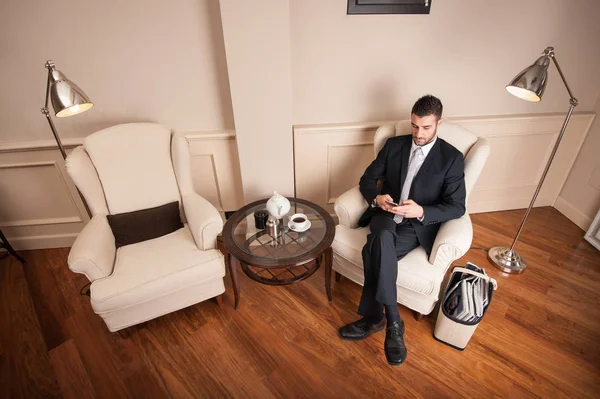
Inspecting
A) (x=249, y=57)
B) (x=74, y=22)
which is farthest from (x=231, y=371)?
(x=74, y=22)

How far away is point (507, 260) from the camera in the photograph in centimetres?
231

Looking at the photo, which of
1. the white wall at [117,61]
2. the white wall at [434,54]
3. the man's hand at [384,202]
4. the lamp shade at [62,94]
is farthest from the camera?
the white wall at [434,54]

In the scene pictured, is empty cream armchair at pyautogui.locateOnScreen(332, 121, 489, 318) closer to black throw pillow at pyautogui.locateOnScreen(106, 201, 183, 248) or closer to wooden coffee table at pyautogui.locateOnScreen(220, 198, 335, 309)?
wooden coffee table at pyautogui.locateOnScreen(220, 198, 335, 309)

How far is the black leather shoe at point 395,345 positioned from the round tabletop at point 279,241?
0.56 meters

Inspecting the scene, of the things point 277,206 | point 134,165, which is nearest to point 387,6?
point 277,206

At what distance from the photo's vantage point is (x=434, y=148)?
1.83 m

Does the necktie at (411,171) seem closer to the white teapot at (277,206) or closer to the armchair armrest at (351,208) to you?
the armchair armrest at (351,208)

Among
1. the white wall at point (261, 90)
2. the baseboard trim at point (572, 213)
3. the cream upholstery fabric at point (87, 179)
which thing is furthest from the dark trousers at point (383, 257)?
the baseboard trim at point (572, 213)

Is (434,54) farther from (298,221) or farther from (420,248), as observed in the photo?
(298,221)

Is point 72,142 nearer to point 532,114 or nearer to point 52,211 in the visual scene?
point 52,211

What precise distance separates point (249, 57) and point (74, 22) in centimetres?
105

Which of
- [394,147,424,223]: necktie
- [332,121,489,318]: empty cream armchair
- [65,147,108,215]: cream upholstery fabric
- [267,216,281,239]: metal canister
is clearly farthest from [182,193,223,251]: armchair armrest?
[394,147,424,223]: necktie

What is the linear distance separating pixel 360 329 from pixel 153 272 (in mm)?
1171

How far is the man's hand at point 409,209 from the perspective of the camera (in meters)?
1.74
